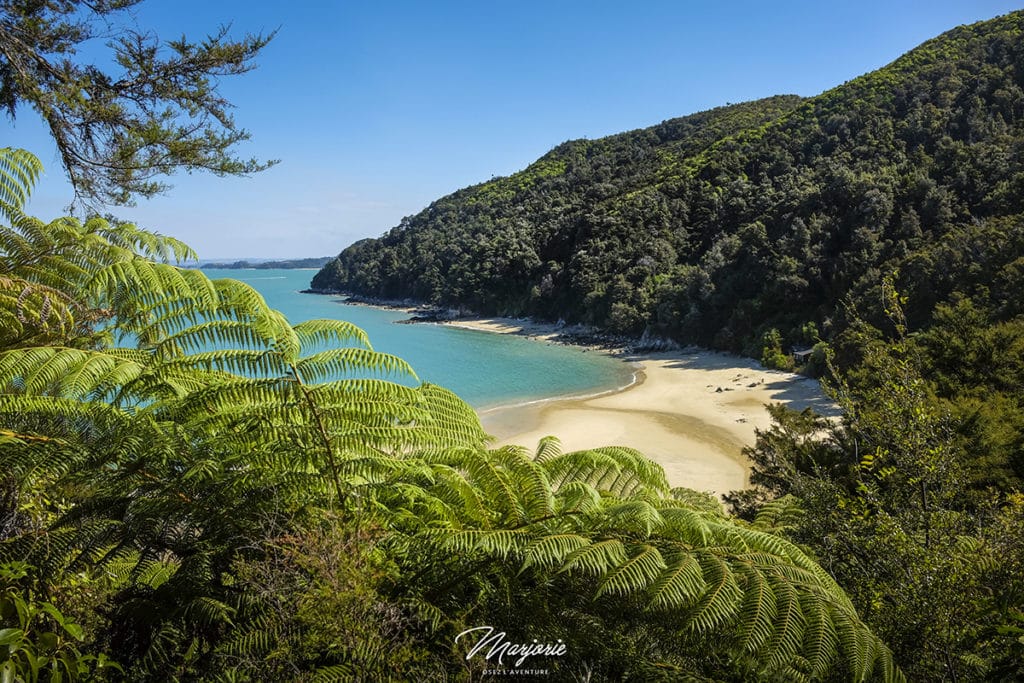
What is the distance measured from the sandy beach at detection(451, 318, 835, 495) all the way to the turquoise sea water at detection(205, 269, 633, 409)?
206 centimetres

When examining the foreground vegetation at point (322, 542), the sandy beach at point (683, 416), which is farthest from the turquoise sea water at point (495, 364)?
the foreground vegetation at point (322, 542)

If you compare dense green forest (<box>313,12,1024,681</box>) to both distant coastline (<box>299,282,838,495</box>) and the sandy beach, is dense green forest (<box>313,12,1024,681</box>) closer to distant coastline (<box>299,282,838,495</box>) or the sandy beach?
distant coastline (<box>299,282,838,495</box>)

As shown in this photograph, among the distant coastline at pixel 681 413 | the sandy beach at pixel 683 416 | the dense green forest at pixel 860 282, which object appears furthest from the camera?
the distant coastline at pixel 681 413

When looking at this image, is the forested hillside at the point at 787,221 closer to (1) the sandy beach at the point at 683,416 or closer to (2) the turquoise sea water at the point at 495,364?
(1) the sandy beach at the point at 683,416

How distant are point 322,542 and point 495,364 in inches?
1392

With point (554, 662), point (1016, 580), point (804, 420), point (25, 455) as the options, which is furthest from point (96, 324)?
point (804, 420)

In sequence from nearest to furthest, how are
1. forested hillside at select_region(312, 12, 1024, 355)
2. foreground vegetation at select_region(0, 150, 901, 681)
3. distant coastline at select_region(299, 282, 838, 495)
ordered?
foreground vegetation at select_region(0, 150, 901, 681) < distant coastline at select_region(299, 282, 838, 495) < forested hillside at select_region(312, 12, 1024, 355)

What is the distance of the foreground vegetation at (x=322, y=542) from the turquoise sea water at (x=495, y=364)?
1972 centimetres

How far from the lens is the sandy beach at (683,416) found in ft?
58.9

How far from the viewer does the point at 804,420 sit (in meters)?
Result: 13.1

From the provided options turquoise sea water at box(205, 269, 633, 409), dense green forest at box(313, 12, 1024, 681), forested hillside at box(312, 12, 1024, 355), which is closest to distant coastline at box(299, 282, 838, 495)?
turquoise sea water at box(205, 269, 633, 409)

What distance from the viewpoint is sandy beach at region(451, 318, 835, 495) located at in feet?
58.9

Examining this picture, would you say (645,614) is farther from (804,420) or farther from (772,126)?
(772,126)

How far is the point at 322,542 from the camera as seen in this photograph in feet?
6.17
